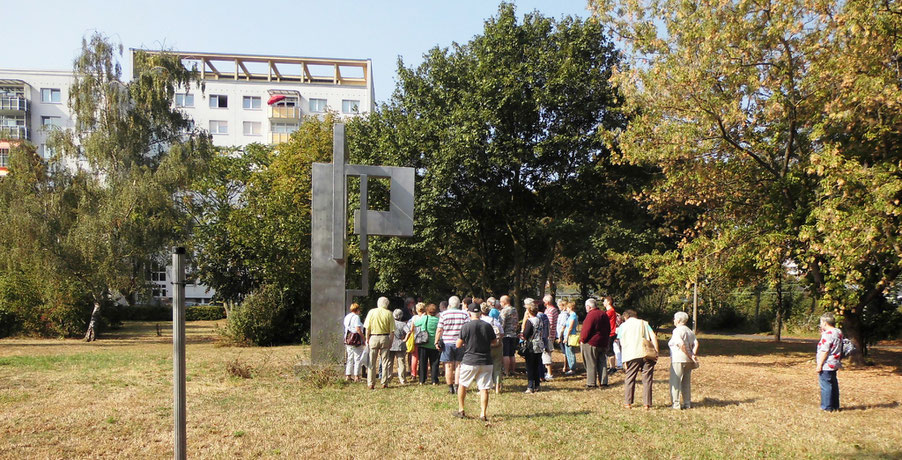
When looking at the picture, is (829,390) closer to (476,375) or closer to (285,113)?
(476,375)

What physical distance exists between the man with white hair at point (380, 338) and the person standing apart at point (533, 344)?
2.63m

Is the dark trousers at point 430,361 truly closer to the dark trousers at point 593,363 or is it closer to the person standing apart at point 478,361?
the dark trousers at point 593,363

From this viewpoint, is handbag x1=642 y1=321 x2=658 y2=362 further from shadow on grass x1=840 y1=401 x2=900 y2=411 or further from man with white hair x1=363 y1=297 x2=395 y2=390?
man with white hair x1=363 y1=297 x2=395 y2=390

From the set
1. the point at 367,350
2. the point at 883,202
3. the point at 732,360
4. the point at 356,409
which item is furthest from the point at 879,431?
the point at 732,360

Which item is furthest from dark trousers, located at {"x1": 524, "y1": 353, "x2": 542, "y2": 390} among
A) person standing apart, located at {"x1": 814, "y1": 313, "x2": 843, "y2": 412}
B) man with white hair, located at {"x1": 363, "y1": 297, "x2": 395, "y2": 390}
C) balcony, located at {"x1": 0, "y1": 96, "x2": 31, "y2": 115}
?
balcony, located at {"x1": 0, "y1": 96, "x2": 31, "y2": 115}

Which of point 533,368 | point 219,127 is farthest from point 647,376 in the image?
point 219,127

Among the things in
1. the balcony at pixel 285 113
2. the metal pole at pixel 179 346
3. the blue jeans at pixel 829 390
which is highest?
the balcony at pixel 285 113

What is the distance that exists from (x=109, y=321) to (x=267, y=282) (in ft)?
43.7

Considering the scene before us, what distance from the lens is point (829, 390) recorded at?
420 inches

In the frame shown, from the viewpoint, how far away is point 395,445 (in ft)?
26.9

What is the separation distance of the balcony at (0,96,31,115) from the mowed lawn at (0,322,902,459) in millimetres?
51889

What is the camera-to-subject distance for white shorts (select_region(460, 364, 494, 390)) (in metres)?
9.57

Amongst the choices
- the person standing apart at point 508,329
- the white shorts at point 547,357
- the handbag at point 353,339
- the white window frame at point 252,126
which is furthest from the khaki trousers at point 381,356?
the white window frame at point 252,126

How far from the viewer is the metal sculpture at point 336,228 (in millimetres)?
14086
